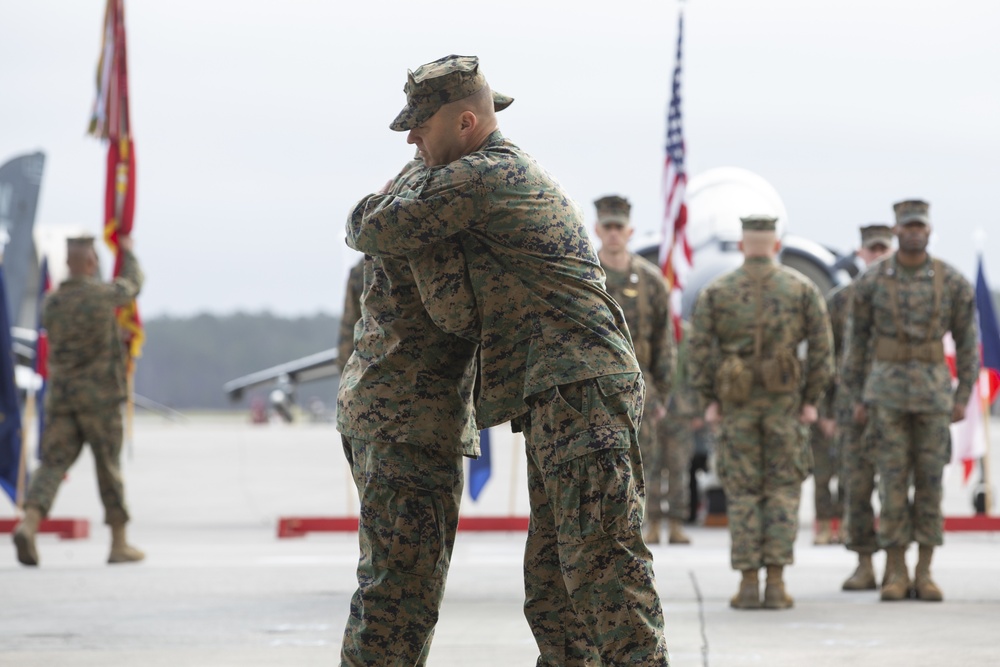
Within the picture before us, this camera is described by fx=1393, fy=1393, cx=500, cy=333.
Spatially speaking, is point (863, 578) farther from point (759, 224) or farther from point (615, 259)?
point (615, 259)

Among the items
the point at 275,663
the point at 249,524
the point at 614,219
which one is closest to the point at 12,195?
the point at 249,524

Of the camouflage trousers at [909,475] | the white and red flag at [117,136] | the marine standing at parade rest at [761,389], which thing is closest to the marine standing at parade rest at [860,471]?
the camouflage trousers at [909,475]

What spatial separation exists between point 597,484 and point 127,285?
6626 mm

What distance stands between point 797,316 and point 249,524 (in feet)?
24.2

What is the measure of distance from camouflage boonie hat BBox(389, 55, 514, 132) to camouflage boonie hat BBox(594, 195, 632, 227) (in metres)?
4.78

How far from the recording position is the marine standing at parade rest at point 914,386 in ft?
24.6

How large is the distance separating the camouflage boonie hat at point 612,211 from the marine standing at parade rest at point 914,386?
1.69m

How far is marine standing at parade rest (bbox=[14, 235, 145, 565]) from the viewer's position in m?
9.52

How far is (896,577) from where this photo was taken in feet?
24.6

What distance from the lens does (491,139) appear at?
13.5 ft

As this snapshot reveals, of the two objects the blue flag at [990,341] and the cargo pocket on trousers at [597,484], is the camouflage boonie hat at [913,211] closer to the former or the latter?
the cargo pocket on trousers at [597,484]

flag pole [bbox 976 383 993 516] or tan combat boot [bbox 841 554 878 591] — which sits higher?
flag pole [bbox 976 383 993 516]

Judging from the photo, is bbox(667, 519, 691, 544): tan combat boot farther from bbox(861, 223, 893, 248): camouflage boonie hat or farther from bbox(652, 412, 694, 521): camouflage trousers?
bbox(861, 223, 893, 248): camouflage boonie hat

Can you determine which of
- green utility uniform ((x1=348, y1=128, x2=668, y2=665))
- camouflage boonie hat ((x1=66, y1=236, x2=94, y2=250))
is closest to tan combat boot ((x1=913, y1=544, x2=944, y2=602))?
green utility uniform ((x1=348, y1=128, x2=668, y2=665))
